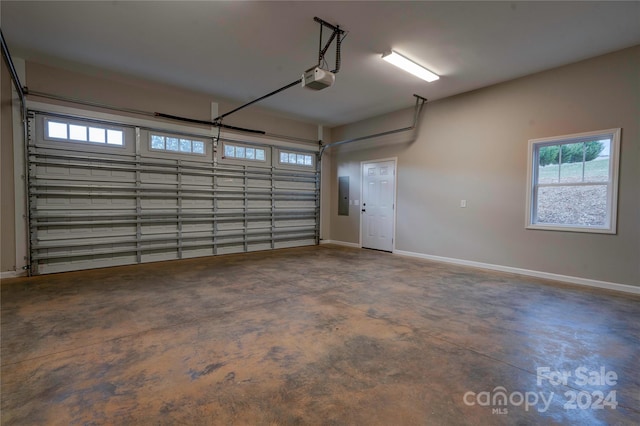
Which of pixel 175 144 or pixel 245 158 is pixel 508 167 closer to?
pixel 245 158

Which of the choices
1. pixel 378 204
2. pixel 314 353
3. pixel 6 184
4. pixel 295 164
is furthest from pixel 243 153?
pixel 314 353

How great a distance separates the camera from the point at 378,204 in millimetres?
7281

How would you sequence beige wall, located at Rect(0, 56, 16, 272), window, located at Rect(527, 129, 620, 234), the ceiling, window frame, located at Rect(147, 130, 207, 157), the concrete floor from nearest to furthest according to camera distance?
1. the concrete floor
2. the ceiling
3. window, located at Rect(527, 129, 620, 234)
4. beige wall, located at Rect(0, 56, 16, 272)
5. window frame, located at Rect(147, 130, 207, 157)

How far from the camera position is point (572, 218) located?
450 centimetres

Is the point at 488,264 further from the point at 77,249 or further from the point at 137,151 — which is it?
the point at 77,249

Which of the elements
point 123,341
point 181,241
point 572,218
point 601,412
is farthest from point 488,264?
point 181,241

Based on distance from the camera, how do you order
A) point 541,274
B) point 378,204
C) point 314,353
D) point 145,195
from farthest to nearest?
point 378,204
point 145,195
point 541,274
point 314,353

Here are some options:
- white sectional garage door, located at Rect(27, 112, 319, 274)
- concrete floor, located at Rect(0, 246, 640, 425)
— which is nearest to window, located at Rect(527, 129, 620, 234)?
concrete floor, located at Rect(0, 246, 640, 425)

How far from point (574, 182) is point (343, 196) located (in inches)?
196

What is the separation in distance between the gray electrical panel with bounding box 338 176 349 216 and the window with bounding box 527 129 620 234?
14.0 feet

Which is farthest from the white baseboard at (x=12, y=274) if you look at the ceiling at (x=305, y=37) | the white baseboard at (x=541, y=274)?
the white baseboard at (x=541, y=274)

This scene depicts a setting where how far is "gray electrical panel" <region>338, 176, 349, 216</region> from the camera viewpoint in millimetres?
8156

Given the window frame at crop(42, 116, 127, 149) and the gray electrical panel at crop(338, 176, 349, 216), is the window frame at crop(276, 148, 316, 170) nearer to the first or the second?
the gray electrical panel at crop(338, 176, 349, 216)

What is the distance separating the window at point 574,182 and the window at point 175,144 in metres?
6.20
